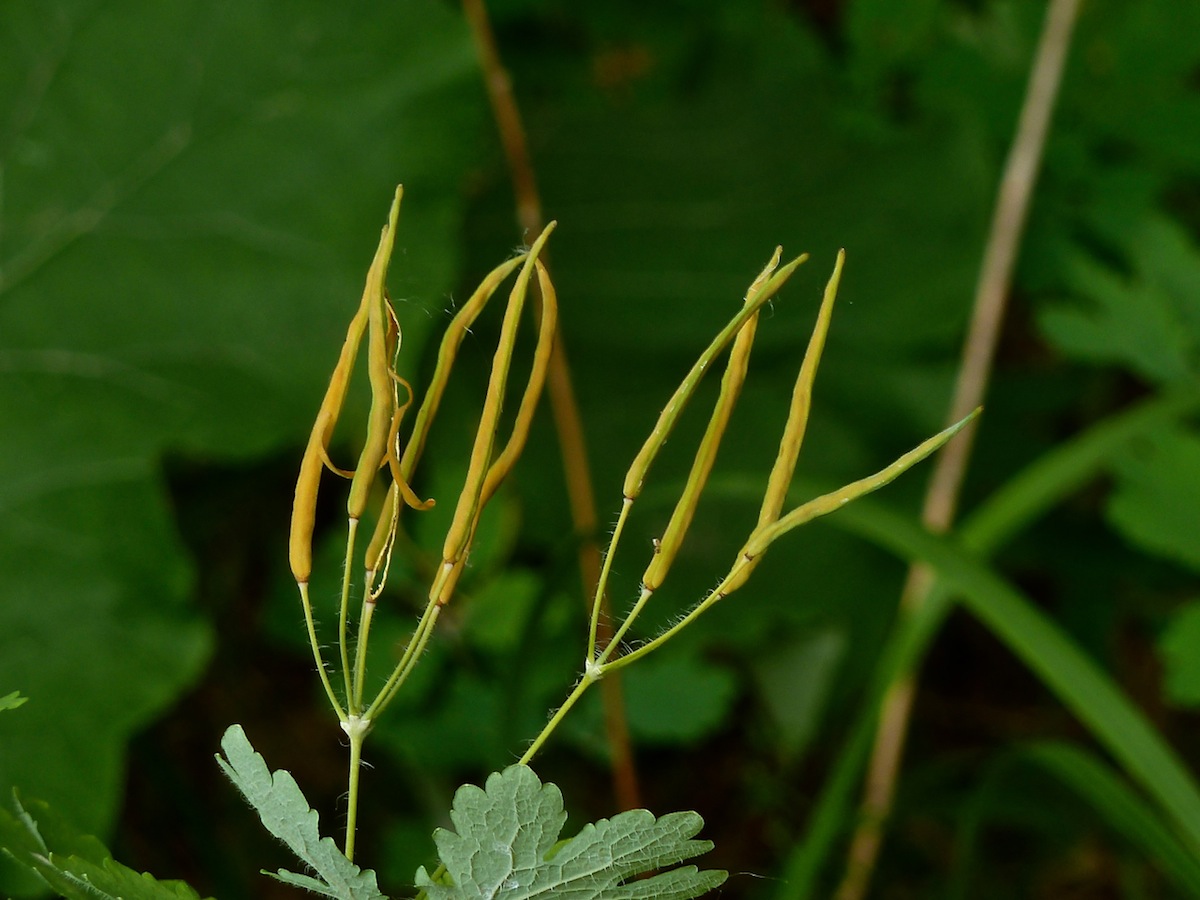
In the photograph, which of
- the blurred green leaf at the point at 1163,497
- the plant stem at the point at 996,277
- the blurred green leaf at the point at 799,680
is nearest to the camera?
the blurred green leaf at the point at 1163,497

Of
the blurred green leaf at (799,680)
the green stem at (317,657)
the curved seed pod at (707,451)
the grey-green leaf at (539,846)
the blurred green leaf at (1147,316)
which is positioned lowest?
the grey-green leaf at (539,846)

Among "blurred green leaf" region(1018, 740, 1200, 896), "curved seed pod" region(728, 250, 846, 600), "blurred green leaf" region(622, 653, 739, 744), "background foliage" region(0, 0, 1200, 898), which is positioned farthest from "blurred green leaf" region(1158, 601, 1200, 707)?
"curved seed pod" region(728, 250, 846, 600)

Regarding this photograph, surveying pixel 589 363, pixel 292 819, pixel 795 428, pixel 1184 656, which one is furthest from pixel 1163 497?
pixel 292 819

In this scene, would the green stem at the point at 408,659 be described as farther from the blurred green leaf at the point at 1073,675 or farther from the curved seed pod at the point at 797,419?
the blurred green leaf at the point at 1073,675

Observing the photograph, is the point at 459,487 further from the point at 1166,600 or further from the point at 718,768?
the point at 1166,600

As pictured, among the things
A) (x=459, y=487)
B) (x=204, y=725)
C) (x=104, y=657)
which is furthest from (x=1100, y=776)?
(x=204, y=725)

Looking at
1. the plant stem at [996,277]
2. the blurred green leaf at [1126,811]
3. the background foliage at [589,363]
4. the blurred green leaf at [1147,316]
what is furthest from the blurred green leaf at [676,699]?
the blurred green leaf at [1147,316]

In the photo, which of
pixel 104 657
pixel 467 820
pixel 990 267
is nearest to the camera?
pixel 467 820
